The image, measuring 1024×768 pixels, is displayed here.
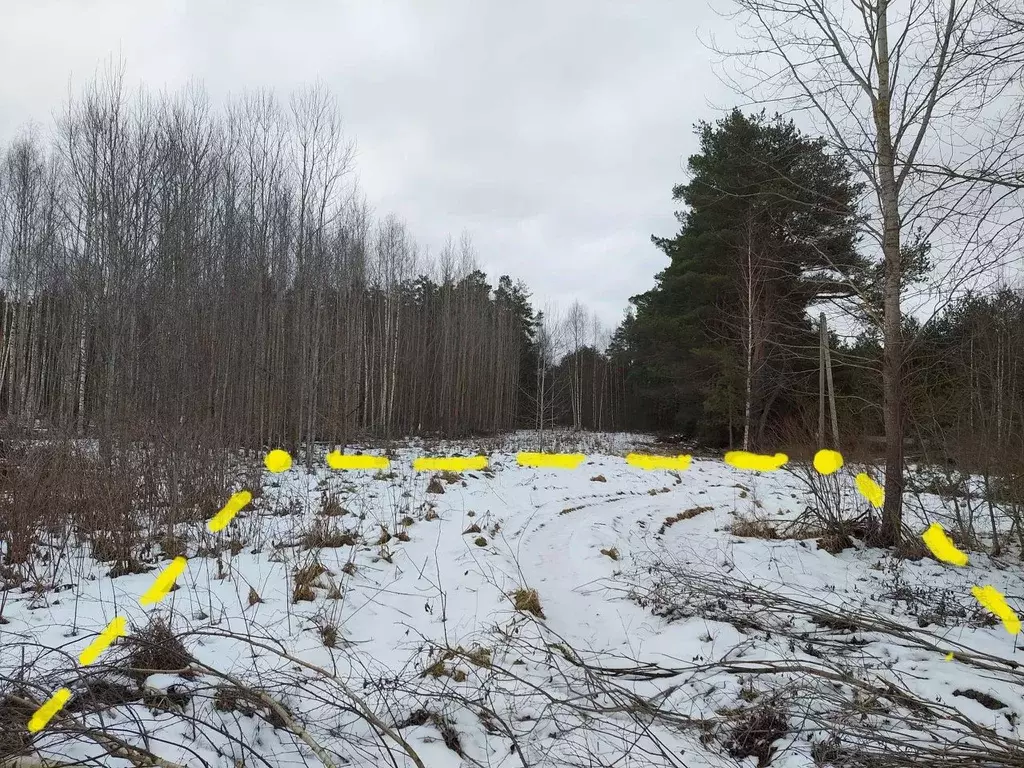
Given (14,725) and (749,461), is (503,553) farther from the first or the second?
(749,461)

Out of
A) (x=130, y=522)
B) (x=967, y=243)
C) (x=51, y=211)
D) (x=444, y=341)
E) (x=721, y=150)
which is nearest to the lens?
(x=967, y=243)

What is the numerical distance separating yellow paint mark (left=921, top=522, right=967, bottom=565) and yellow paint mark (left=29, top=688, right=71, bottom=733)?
6848 millimetres

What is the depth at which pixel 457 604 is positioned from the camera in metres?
4.35

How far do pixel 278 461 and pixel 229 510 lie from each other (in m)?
6.06

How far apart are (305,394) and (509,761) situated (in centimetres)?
1151

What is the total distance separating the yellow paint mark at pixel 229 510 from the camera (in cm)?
577

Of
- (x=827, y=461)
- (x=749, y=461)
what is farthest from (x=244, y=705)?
(x=749, y=461)

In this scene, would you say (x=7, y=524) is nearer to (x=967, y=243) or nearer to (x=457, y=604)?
(x=457, y=604)

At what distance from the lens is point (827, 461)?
632 centimetres

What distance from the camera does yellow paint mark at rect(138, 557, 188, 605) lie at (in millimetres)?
3984

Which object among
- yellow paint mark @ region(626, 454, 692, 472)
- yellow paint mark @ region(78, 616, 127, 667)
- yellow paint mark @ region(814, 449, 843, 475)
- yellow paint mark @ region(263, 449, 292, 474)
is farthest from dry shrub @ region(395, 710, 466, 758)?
yellow paint mark @ region(626, 454, 692, 472)

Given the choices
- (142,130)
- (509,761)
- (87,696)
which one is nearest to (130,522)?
(87,696)

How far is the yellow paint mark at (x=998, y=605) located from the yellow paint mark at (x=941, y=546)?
2.85 ft

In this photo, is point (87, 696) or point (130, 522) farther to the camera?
point (130, 522)
